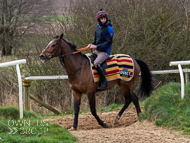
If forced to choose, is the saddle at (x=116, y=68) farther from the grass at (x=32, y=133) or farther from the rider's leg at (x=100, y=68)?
the grass at (x=32, y=133)

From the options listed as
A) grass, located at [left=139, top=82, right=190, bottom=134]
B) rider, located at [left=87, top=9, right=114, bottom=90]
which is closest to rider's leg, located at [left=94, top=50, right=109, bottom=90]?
rider, located at [left=87, top=9, right=114, bottom=90]

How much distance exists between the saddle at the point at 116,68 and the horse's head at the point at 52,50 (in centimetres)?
84

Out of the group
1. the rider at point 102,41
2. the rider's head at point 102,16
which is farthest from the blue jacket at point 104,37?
the rider's head at point 102,16

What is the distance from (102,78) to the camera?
631 cm

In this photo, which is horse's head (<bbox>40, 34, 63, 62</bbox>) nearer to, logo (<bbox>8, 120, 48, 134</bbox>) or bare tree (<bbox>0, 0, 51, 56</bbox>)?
logo (<bbox>8, 120, 48, 134</bbox>)

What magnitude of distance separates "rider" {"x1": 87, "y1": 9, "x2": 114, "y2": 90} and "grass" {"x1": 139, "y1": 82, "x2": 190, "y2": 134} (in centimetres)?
121

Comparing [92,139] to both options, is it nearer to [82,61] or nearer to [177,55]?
[82,61]

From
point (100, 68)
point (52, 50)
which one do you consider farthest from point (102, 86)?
point (52, 50)

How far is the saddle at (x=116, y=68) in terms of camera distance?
6398mm

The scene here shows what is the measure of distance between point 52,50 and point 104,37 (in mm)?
1351

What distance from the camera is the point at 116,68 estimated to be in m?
6.57

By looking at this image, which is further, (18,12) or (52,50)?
(18,12)

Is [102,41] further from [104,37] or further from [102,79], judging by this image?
[102,79]

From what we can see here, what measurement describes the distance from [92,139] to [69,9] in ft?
21.0
